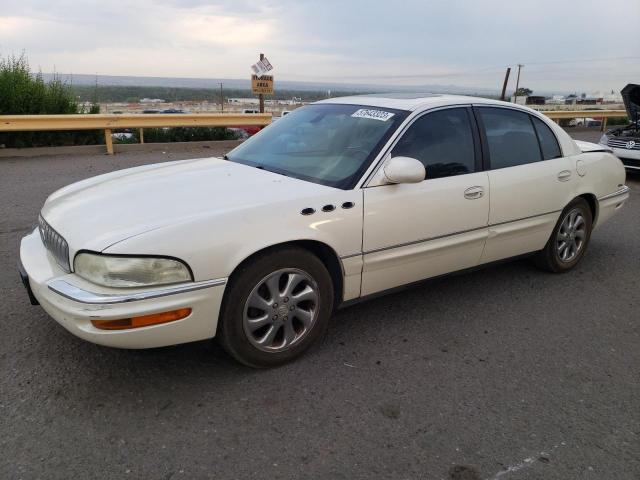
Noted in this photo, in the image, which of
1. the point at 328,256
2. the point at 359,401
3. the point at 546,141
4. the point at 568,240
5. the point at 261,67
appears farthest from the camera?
the point at 261,67

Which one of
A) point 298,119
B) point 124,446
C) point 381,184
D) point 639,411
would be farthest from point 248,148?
point 639,411

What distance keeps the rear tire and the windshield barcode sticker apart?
197 centimetres

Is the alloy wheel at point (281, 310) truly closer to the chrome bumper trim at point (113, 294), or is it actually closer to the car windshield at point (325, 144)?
the chrome bumper trim at point (113, 294)

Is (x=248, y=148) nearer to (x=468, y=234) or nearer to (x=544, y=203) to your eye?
(x=468, y=234)

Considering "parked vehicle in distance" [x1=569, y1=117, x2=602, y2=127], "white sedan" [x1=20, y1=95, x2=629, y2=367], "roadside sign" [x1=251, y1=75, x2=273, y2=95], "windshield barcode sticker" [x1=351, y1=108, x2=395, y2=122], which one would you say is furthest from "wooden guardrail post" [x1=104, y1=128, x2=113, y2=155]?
"parked vehicle in distance" [x1=569, y1=117, x2=602, y2=127]

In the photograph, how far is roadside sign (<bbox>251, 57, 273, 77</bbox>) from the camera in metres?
13.8

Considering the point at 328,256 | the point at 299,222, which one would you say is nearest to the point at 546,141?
the point at 328,256

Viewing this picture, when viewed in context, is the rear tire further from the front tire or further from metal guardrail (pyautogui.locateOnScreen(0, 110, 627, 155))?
metal guardrail (pyautogui.locateOnScreen(0, 110, 627, 155))

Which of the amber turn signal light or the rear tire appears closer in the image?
the amber turn signal light

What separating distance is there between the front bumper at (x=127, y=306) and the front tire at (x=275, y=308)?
111 millimetres

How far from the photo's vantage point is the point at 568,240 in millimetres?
4648

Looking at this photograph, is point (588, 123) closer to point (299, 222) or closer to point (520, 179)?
point (520, 179)

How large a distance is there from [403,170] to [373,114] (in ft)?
2.22

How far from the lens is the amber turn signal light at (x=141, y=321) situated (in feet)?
8.16
